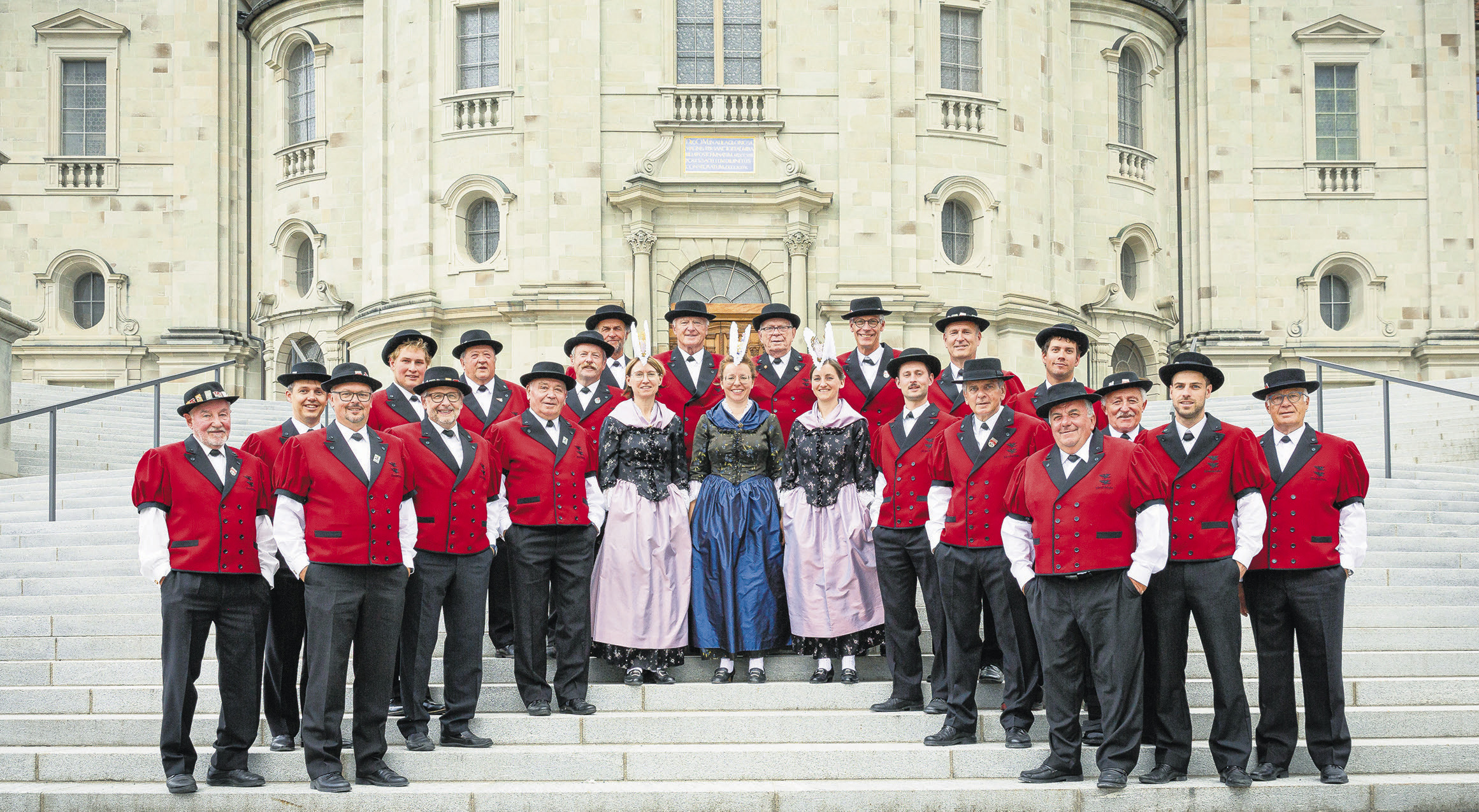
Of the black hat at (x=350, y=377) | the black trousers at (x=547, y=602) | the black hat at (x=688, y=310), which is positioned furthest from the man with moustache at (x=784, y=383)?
the black hat at (x=350, y=377)

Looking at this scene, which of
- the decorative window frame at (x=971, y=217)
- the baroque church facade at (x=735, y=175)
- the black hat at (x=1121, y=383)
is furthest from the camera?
the decorative window frame at (x=971, y=217)

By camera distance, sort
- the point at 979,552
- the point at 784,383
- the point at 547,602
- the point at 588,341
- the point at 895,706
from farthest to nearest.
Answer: the point at 784,383 < the point at 588,341 < the point at 547,602 < the point at 895,706 < the point at 979,552

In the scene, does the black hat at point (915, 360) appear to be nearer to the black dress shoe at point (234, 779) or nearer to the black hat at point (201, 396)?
the black hat at point (201, 396)

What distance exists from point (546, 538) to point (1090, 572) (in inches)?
123

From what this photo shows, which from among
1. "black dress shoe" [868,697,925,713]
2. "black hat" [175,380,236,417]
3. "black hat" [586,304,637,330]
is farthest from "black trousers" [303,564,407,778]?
"black hat" [586,304,637,330]

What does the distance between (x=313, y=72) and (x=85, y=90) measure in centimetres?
470

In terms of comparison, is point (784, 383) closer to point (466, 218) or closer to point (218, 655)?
point (218, 655)

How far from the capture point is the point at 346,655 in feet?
22.4

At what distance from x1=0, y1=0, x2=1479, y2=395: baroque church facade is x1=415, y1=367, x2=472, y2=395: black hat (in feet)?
43.4

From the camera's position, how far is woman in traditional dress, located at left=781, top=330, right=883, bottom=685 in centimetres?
801

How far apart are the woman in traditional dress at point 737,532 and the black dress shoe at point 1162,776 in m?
2.33

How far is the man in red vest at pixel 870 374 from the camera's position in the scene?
9.18m

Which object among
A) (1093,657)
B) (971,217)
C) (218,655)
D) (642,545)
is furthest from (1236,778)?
(971,217)

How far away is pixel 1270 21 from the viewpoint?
26656mm
